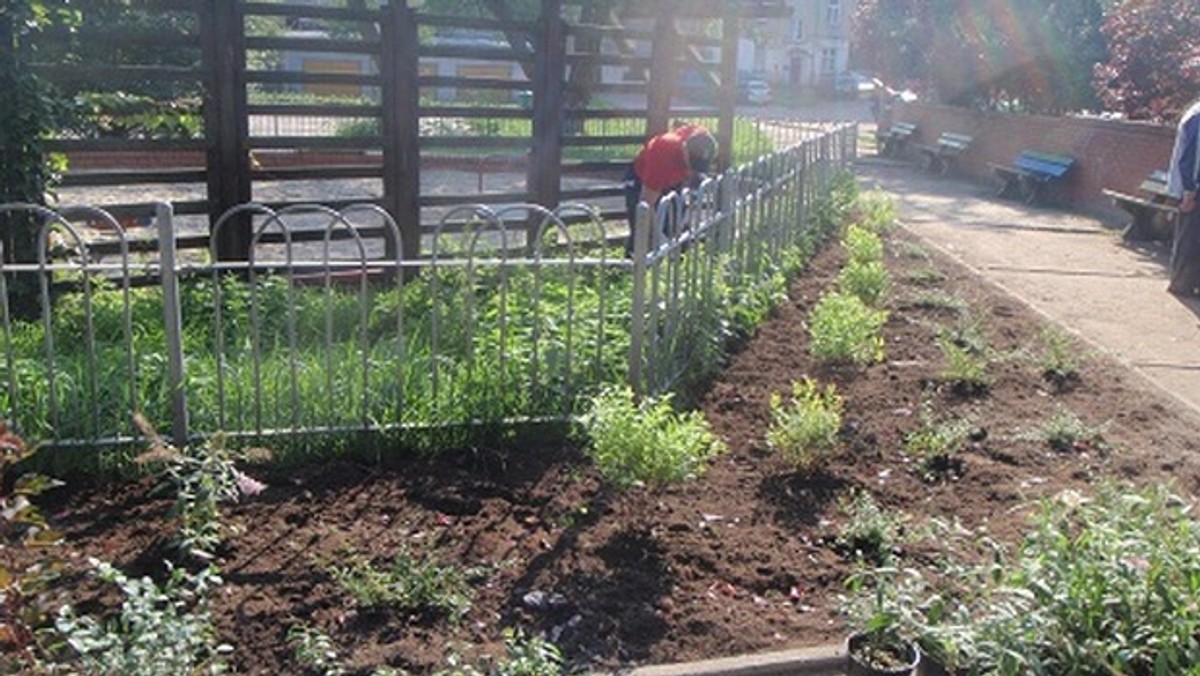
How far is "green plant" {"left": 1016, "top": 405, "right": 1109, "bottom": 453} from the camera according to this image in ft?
18.9

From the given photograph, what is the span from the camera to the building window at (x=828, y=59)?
71.2 m

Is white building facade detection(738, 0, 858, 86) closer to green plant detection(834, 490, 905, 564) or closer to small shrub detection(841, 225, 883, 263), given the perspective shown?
small shrub detection(841, 225, 883, 263)

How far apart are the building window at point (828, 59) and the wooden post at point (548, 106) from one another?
64.4 m

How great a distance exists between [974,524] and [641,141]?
6835 millimetres

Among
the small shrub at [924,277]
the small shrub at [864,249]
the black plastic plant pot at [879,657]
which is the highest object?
the small shrub at [864,249]

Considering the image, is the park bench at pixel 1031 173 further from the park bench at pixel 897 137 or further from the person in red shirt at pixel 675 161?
the person in red shirt at pixel 675 161

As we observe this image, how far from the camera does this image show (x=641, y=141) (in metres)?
11.1

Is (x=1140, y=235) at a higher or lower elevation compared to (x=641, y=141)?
lower

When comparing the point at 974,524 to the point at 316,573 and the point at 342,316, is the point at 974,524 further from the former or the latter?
the point at 342,316

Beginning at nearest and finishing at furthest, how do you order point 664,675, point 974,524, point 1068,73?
point 664,675 < point 974,524 < point 1068,73

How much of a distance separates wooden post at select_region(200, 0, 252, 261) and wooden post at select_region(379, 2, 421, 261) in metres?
1.09

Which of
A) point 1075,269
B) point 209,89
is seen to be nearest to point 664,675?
point 209,89

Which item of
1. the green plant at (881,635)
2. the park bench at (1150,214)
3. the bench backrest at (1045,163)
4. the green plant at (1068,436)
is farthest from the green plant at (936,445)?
the bench backrest at (1045,163)

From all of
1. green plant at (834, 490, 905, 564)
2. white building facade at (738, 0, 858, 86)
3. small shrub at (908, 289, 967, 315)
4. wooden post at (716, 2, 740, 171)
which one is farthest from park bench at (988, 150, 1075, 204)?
white building facade at (738, 0, 858, 86)
